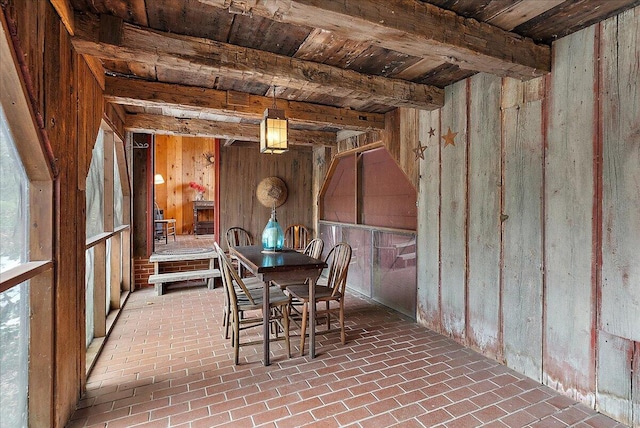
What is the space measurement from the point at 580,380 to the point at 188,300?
171 inches

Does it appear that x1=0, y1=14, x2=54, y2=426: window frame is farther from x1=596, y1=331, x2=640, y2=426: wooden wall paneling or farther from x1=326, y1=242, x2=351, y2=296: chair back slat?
x1=596, y1=331, x2=640, y2=426: wooden wall paneling

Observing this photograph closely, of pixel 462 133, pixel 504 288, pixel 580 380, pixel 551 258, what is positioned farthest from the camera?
pixel 462 133

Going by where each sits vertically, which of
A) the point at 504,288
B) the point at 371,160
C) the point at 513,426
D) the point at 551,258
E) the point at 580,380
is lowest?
the point at 513,426

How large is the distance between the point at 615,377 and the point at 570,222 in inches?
39.2

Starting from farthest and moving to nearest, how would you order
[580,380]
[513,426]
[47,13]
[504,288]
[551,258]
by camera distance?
[504,288] → [551,258] → [580,380] → [513,426] → [47,13]

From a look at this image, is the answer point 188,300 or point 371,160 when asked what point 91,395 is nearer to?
point 188,300

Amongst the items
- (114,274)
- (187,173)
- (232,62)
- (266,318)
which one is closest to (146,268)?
(114,274)

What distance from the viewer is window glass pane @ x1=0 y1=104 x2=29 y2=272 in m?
1.52

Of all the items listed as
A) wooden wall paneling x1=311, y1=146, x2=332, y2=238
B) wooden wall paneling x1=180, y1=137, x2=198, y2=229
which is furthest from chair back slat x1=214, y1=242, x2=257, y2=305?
wooden wall paneling x1=180, y1=137, x2=198, y2=229

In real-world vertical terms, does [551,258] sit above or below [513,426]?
above

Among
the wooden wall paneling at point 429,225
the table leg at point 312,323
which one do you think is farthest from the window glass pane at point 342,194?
the table leg at point 312,323

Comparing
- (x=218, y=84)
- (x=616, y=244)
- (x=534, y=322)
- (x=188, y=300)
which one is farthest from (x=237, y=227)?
(x=616, y=244)

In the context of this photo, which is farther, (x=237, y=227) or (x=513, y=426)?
(x=237, y=227)

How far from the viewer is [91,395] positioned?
2.32 m
